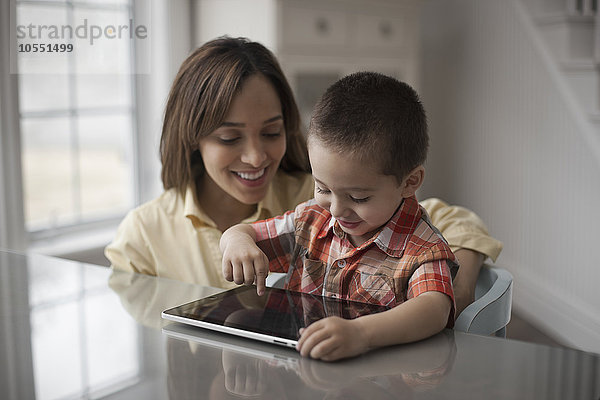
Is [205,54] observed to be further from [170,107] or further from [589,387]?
[589,387]

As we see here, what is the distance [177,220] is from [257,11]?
143 centimetres

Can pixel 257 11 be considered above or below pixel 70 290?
above

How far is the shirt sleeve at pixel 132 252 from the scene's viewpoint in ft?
4.55

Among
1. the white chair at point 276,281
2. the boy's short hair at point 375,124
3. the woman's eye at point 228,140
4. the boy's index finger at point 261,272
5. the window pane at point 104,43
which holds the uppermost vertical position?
the window pane at point 104,43

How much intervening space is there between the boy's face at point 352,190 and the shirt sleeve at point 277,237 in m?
0.16

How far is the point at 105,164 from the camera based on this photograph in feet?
9.17

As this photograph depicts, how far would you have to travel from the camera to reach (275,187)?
1.61 metres

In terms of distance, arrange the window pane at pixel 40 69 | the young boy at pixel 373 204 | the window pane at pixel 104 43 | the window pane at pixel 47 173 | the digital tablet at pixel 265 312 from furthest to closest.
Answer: the window pane at pixel 104 43
the window pane at pixel 47 173
the window pane at pixel 40 69
the young boy at pixel 373 204
the digital tablet at pixel 265 312

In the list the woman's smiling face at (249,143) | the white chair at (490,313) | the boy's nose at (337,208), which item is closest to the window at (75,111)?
the woman's smiling face at (249,143)

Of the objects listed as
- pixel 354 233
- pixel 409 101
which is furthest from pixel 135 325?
pixel 409 101

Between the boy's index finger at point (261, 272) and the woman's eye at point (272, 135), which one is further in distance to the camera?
the woman's eye at point (272, 135)

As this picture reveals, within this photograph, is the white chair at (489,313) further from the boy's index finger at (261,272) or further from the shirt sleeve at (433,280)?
the boy's index finger at (261,272)

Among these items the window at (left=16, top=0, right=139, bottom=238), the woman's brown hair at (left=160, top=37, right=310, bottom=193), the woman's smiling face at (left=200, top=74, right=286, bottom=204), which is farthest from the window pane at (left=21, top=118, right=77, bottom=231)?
the woman's smiling face at (left=200, top=74, right=286, bottom=204)

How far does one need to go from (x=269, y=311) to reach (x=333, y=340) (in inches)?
5.6
